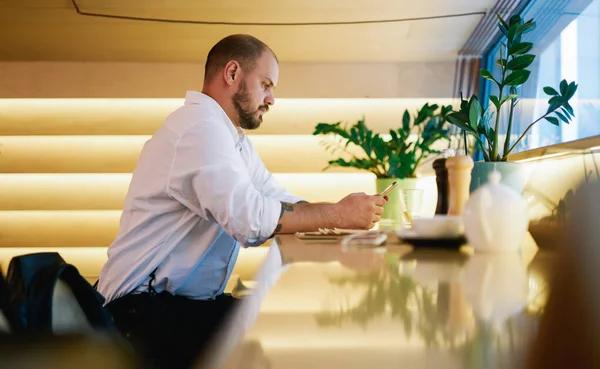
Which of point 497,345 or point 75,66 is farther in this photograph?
point 75,66

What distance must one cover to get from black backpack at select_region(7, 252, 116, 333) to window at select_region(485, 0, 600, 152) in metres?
1.67

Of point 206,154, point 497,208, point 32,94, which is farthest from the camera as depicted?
point 32,94

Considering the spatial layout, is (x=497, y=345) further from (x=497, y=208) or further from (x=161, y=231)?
(x=161, y=231)

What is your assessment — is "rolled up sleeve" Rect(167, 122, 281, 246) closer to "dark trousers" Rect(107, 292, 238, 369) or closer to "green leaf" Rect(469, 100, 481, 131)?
"dark trousers" Rect(107, 292, 238, 369)

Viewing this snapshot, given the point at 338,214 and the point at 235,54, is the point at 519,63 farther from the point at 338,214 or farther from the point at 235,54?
the point at 235,54

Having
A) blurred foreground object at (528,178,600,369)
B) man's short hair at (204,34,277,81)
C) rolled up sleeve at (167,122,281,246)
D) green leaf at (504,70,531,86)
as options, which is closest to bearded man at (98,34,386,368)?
rolled up sleeve at (167,122,281,246)

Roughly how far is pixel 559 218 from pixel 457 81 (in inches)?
87.6

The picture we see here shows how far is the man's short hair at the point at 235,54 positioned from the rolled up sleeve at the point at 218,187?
1.87 ft

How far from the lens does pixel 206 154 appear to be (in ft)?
5.19

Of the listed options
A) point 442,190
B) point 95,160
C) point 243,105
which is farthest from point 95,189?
point 442,190

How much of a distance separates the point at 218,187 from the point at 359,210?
1.46 ft

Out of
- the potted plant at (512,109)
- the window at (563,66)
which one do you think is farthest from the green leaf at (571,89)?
the window at (563,66)

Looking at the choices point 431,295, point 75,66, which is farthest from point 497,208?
point 75,66

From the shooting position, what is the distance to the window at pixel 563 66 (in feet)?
6.47
